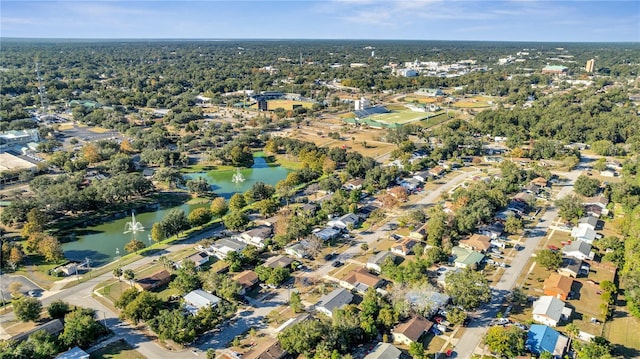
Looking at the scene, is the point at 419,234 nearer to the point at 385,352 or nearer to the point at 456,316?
the point at 456,316

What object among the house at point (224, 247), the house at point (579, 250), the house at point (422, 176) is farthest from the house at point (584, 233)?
the house at point (224, 247)

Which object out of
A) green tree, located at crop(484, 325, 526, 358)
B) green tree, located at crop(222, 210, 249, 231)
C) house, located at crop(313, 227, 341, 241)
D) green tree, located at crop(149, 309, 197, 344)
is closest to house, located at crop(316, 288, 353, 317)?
green tree, located at crop(149, 309, 197, 344)

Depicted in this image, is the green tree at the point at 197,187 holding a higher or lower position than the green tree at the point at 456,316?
higher

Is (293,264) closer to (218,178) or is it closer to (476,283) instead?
(476,283)

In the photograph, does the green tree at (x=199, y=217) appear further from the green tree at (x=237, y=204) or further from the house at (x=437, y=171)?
the house at (x=437, y=171)

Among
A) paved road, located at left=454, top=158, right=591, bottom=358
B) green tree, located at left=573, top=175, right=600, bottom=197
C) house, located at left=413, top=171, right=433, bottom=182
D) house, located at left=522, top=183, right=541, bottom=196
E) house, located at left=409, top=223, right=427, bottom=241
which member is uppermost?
green tree, located at left=573, top=175, right=600, bottom=197

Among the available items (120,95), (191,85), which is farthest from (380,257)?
(191,85)

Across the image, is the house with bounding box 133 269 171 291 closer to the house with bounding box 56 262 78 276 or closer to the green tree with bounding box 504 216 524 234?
the house with bounding box 56 262 78 276

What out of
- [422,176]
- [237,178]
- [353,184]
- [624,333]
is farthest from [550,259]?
[237,178]
